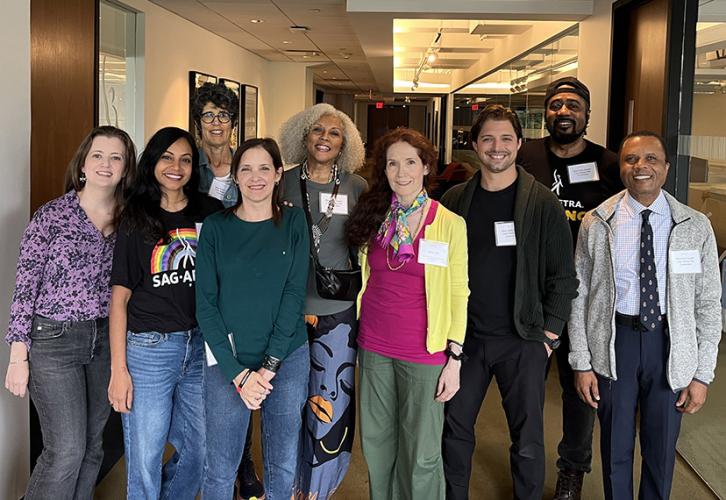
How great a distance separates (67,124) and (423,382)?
85.5 inches

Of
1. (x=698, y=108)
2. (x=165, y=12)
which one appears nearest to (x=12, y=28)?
(x=698, y=108)

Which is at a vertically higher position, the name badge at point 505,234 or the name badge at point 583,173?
the name badge at point 583,173

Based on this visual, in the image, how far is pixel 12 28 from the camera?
274 centimetres

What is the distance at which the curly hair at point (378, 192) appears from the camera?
256 centimetres

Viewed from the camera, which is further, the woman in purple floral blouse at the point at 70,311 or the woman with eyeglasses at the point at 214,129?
the woman with eyeglasses at the point at 214,129

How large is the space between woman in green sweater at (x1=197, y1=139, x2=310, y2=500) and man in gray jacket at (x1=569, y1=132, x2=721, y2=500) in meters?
1.12

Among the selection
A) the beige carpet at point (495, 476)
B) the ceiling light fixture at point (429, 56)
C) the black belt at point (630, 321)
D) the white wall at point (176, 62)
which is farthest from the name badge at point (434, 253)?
the ceiling light fixture at point (429, 56)

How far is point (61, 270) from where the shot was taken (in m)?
2.40

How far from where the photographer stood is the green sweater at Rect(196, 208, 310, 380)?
236 cm

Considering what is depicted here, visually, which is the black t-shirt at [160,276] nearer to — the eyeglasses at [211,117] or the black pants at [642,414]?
the eyeglasses at [211,117]

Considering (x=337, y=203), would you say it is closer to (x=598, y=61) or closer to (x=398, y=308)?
(x=398, y=308)

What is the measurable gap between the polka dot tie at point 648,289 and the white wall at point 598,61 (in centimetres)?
284

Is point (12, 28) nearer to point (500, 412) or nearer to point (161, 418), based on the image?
point (161, 418)

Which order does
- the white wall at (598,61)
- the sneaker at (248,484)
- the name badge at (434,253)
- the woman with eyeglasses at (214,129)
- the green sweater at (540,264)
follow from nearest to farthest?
the name badge at (434,253)
the green sweater at (540,264)
the woman with eyeglasses at (214,129)
the sneaker at (248,484)
the white wall at (598,61)
